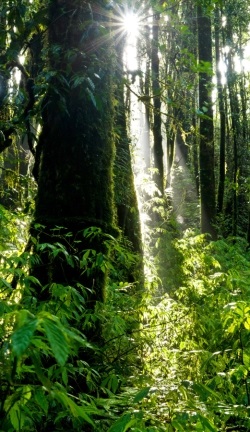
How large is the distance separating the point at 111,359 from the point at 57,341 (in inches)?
91.1

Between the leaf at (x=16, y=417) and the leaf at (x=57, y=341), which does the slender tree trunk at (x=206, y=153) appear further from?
the leaf at (x=57, y=341)

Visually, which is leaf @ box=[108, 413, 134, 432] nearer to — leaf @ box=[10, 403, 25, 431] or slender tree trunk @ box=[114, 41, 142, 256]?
leaf @ box=[10, 403, 25, 431]

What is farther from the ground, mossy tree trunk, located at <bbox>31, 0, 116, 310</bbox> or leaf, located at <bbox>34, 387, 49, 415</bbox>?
mossy tree trunk, located at <bbox>31, 0, 116, 310</bbox>

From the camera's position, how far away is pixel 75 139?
3584 millimetres

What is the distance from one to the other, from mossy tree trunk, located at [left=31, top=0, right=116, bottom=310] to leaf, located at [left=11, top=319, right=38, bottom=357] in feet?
7.20

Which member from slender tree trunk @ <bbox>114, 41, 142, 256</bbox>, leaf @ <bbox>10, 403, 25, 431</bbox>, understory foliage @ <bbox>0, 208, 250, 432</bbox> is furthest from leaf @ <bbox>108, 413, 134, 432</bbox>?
slender tree trunk @ <bbox>114, 41, 142, 256</bbox>

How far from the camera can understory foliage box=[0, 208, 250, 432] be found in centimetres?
158

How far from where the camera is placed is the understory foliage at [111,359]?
158 cm

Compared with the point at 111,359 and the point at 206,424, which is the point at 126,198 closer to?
the point at 111,359

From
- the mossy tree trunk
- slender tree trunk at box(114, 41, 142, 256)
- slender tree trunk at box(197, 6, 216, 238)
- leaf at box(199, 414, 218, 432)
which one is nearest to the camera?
leaf at box(199, 414, 218, 432)

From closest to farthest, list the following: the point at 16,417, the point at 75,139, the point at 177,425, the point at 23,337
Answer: the point at 23,337, the point at 16,417, the point at 177,425, the point at 75,139

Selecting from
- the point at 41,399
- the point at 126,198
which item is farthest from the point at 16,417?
the point at 126,198

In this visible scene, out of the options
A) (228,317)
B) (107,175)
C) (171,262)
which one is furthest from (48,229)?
(171,262)

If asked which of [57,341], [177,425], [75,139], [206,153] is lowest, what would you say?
[177,425]
